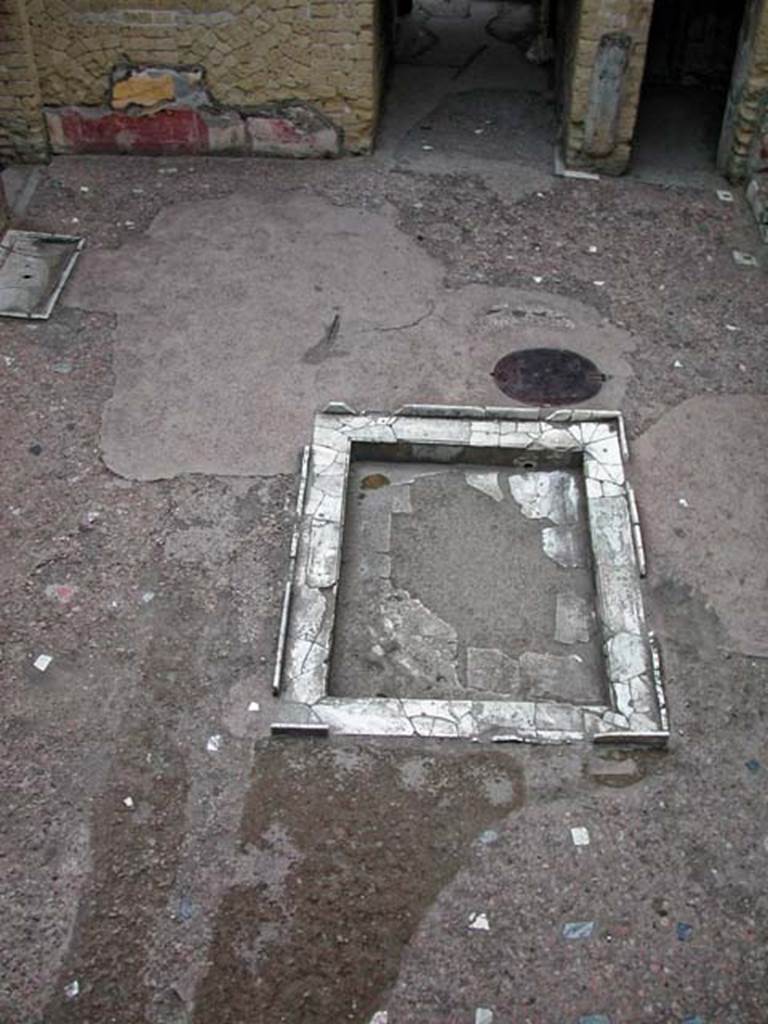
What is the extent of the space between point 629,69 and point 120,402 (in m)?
5.44

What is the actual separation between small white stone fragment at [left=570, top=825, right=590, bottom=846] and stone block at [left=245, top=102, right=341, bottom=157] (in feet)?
23.3

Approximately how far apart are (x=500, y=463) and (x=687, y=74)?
6.50 metres

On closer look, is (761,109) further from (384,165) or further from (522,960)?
(522,960)

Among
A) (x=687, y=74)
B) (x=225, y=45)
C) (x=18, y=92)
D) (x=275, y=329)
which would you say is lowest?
(x=275, y=329)

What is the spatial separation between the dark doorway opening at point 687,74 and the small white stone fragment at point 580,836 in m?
7.44

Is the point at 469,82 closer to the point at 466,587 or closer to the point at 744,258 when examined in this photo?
the point at 744,258

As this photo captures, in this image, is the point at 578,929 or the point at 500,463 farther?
the point at 500,463

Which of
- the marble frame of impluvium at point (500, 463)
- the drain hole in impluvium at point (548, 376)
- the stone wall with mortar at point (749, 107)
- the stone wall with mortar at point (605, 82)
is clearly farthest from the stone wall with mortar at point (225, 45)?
the marble frame of impluvium at point (500, 463)

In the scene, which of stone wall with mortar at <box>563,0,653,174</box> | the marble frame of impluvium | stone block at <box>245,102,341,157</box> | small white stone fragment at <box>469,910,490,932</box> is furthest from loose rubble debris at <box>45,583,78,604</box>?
stone wall with mortar at <box>563,0,653,174</box>

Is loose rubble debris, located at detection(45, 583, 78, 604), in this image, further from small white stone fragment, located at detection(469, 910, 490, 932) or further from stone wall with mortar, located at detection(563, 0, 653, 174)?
stone wall with mortar, located at detection(563, 0, 653, 174)

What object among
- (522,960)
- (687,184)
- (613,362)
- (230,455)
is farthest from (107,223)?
(522,960)

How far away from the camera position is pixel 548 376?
7.92m

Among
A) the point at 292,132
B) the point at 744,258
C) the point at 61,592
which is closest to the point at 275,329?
the point at 292,132

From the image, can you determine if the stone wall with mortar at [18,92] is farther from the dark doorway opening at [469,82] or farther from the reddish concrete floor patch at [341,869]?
the reddish concrete floor patch at [341,869]
